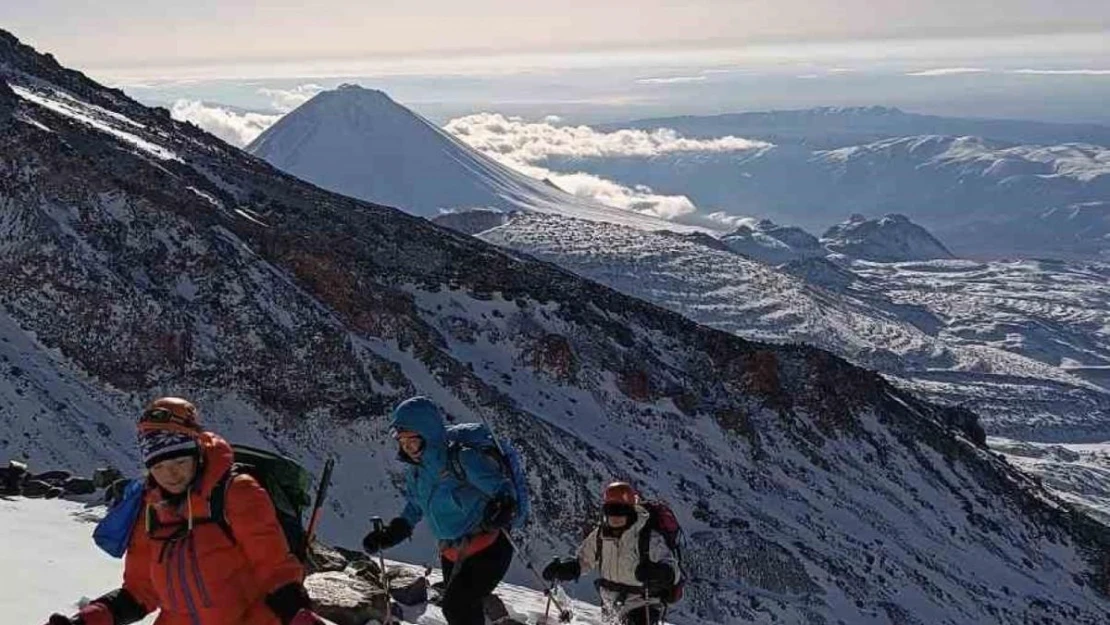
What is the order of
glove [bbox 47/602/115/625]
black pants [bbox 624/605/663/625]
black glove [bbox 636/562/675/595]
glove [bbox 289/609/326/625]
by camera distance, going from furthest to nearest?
black pants [bbox 624/605/663/625] → black glove [bbox 636/562/675/595] → glove [bbox 47/602/115/625] → glove [bbox 289/609/326/625]

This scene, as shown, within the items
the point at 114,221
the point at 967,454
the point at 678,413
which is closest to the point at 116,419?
the point at 114,221

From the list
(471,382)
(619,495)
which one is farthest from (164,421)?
(471,382)

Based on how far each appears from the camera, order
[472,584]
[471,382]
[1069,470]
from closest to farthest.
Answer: [472,584]
[471,382]
[1069,470]

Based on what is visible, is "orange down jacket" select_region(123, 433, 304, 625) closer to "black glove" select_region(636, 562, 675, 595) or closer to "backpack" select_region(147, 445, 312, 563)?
"backpack" select_region(147, 445, 312, 563)

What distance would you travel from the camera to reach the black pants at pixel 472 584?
384 inches

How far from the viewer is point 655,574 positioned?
35.8 ft

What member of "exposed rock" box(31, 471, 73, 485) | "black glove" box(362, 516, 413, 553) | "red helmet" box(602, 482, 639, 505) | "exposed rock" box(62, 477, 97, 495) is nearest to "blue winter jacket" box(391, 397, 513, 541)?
"black glove" box(362, 516, 413, 553)

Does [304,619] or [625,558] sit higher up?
[304,619]

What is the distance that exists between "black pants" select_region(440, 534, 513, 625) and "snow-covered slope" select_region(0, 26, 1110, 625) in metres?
20.2

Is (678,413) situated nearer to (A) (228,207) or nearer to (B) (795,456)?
(B) (795,456)

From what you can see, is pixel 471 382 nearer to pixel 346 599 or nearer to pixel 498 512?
pixel 346 599

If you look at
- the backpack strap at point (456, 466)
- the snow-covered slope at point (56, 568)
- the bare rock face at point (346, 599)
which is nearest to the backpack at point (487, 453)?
the backpack strap at point (456, 466)

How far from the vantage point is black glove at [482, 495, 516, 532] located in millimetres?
9562

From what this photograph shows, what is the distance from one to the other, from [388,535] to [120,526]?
11.9ft
